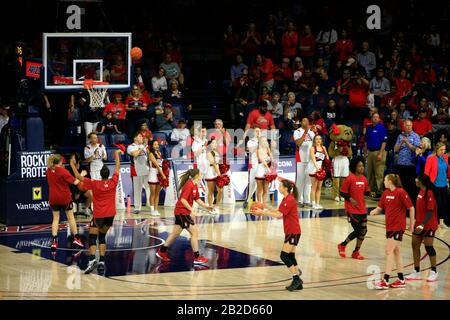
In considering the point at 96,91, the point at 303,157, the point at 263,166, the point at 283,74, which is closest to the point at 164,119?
the point at 96,91

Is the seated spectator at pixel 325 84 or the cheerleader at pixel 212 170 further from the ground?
the seated spectator at pixel 325 84

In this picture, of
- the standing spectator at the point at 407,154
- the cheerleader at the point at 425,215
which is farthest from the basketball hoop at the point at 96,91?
the cheerleader at the point at 425,215

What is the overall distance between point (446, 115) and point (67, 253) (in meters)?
11.6

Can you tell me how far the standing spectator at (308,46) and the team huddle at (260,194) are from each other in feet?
17.2

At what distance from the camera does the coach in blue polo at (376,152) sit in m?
24.2

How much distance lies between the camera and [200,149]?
75.5 feet

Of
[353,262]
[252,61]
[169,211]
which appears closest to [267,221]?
[169,211]

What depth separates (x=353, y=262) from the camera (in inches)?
696

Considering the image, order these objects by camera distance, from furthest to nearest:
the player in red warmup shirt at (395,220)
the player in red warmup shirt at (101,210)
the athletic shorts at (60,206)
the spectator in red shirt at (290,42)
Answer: the spectator in red shirt at (290,42)
the athletic shorts at (60,206)
the player in red warmup shirt at (101,210)
the player in red warmup shirt at (395,220)

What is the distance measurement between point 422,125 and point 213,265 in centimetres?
937

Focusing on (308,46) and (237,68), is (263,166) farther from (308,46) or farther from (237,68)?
(308,46)

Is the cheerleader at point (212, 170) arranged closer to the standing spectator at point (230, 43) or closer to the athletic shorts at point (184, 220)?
the athletic shorts at point (184, 220)
